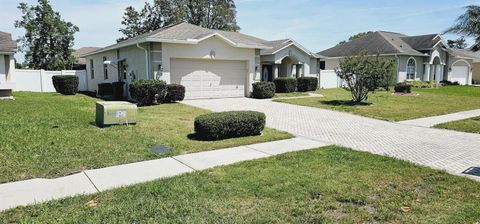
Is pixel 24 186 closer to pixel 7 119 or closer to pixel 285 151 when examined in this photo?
pixel 285 151

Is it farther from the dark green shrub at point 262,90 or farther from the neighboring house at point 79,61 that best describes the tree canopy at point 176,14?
the dark green shrub at point 262,90

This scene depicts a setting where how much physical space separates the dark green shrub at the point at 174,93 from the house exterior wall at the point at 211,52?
2.48ft

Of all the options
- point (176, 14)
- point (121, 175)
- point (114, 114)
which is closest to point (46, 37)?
point (176, 14)

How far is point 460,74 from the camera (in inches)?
1678

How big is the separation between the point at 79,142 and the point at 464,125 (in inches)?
453

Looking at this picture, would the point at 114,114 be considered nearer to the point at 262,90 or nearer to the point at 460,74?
the point at 262,90

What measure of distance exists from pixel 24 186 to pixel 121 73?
1714 cm

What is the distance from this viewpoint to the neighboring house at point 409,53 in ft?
107

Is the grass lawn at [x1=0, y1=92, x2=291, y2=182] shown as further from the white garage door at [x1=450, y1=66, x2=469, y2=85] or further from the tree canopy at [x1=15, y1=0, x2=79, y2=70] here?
the white garage door at [x1=450, y1=66, x2=469, y2=85]

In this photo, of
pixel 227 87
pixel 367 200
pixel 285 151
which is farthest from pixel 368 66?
pixel 367 200

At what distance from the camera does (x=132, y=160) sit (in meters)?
6.43

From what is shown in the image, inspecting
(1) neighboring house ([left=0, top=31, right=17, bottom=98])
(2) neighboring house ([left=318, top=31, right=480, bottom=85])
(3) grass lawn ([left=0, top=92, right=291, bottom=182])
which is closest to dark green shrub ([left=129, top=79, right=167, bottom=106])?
(3) grass lawn ([left=0, top=92, right=291, bottom=182])

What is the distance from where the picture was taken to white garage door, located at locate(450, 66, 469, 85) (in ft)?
138

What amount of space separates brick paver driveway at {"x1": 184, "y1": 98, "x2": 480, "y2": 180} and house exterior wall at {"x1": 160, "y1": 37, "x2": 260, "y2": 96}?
20.8 ft
